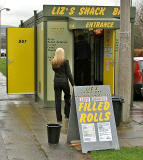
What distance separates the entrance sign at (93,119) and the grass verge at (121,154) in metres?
0.13

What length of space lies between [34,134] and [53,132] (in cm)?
101

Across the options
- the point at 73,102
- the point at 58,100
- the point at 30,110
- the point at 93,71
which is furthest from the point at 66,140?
the point at 93,71

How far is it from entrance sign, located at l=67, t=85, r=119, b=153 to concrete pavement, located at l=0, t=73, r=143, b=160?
30cm

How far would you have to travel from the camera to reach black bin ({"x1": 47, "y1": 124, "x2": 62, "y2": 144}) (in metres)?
6.93

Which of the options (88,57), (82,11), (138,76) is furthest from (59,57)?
A: (138,76)

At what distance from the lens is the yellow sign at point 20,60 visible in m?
12.4

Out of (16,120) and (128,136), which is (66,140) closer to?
(128,136)

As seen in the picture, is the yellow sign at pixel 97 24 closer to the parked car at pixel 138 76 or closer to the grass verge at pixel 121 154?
the parked car at pixel 138 76

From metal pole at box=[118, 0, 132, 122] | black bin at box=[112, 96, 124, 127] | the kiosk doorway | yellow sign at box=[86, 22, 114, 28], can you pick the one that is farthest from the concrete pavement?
yellow sign at box=[86, 22, 114, 28]

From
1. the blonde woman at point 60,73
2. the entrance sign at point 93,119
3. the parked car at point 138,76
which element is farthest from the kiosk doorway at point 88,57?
the entrance sign at point 93,119

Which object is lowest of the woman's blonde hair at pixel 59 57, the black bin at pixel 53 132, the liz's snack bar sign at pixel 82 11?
the black bin at pixel 53 132

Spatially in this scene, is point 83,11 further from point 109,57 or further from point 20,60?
point 20,60

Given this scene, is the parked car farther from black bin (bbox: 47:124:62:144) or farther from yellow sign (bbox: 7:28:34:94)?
black bin (bbox: 47:124:62:144)

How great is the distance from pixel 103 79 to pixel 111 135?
5725 millimetres
